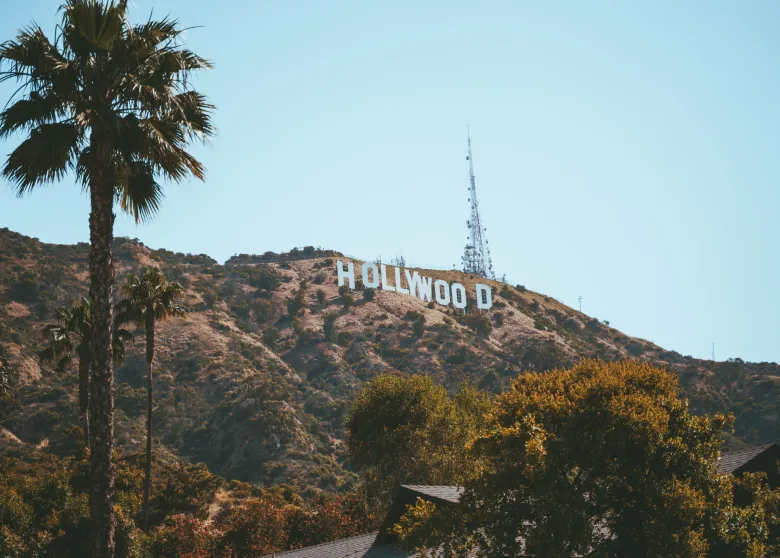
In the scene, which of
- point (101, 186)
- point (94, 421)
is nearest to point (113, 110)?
point (101, 186)

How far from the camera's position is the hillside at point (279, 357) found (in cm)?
7675

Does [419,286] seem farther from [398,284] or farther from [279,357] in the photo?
[279,357]

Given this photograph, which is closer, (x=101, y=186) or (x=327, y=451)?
(x=101, y=186)

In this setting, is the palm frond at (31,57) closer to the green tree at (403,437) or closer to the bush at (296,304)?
the green tree at (403,437)

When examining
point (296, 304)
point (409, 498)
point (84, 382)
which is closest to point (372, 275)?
point (296, 304)

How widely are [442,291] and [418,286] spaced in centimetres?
648

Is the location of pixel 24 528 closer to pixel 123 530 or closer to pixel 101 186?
pixel 123 530

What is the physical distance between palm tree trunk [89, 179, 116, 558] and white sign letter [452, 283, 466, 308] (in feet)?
363

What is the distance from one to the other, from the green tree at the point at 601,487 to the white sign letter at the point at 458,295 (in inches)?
4170

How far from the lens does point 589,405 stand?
18.4 metres

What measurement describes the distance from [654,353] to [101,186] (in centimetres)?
12050

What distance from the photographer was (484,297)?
4985 inches

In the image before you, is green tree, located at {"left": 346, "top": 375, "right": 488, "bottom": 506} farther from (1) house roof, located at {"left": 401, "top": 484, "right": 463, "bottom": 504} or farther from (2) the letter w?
(2) the letter w

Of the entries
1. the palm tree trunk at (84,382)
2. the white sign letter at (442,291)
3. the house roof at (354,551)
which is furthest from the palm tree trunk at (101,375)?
the white sign letter at (442,291)
